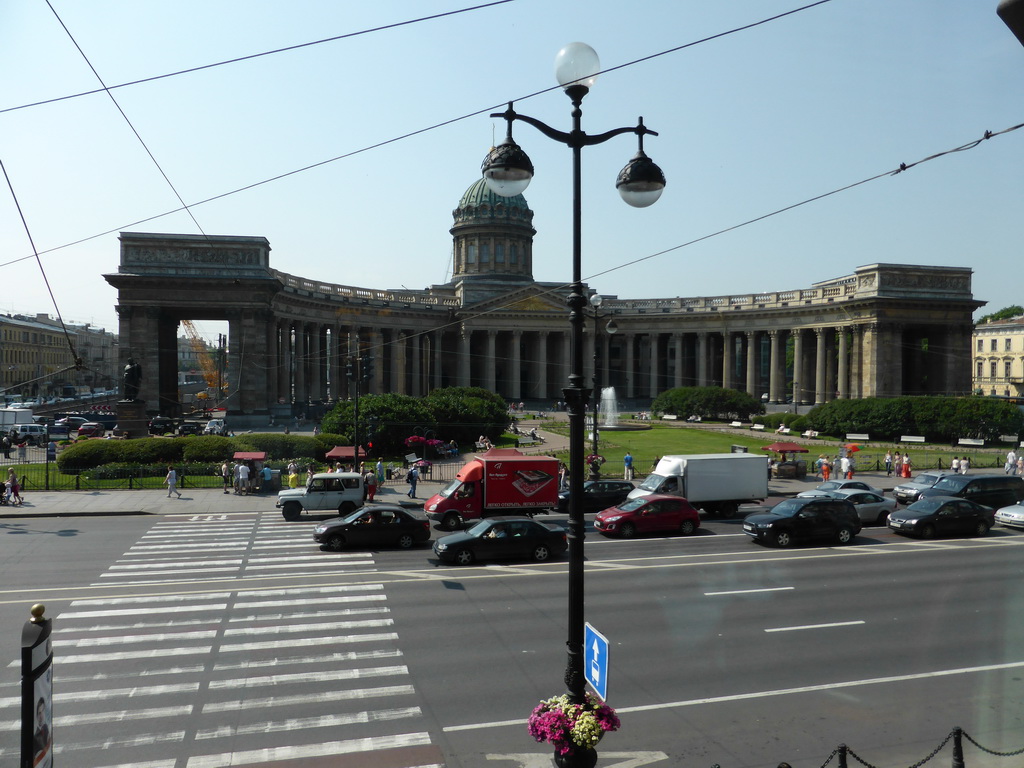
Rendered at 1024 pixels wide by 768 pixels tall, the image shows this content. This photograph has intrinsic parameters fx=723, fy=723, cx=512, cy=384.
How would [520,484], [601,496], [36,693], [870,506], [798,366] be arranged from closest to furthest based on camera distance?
[36,693] < [520,484] < [870,506] < [601,496] < [798,366]

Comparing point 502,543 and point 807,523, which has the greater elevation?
point 807,523

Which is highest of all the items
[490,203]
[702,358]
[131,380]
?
[490,203]

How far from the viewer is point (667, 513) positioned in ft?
85.8

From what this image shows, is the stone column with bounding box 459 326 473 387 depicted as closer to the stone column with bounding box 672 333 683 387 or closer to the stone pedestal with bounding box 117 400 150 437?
the stone column with bounding box 672 333 683 387

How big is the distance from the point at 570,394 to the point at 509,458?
2082 cm

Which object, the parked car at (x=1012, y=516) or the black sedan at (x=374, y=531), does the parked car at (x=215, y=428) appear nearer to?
the black sedan at (x=374, y=531)

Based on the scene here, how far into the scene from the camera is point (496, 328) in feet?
321

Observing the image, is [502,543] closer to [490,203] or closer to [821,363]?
[821,363]

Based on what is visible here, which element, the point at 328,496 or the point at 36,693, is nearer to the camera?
the point at 36,693

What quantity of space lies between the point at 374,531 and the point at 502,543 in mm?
4495

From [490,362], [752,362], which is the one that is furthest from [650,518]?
[490,362]

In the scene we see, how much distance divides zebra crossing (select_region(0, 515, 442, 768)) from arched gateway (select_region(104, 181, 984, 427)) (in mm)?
41799

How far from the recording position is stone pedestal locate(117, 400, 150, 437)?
47.9 metres

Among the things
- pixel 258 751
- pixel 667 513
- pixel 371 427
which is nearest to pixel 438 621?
pixel 258 751
